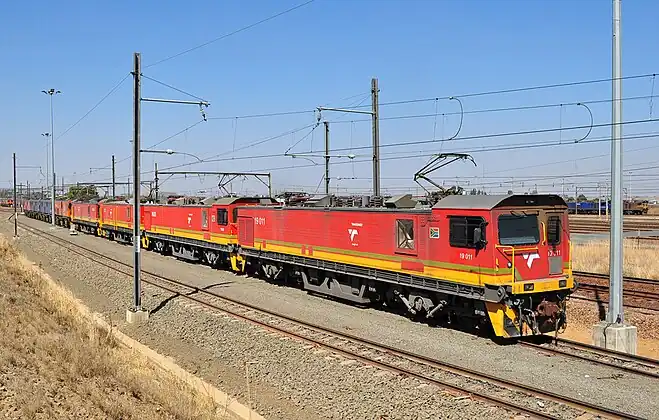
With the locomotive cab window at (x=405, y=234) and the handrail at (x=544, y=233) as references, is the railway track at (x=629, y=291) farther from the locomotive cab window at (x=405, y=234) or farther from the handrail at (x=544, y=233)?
the locomotive cab window at (x=405, y=234)

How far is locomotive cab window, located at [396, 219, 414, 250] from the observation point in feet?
52.6

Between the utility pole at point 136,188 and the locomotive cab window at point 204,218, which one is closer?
the utility pole at point 136,188

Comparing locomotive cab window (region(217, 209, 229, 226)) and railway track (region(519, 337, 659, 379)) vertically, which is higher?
locomotive cab window (region(217, 209, 229, 226))

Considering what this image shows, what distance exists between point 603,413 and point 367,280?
9.45 m

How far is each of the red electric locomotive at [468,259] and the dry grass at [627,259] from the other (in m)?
11.6

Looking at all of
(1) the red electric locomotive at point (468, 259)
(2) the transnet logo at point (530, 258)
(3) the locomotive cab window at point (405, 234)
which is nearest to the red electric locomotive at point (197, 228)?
(1) the red electric locomotive at point (468, 259)

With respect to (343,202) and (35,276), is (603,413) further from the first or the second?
(35,276)

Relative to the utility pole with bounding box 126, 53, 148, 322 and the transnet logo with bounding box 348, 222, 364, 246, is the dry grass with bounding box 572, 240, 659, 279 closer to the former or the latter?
the transnet logo with bounding box 348, 222, 364, 246

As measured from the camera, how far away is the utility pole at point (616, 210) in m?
13.3

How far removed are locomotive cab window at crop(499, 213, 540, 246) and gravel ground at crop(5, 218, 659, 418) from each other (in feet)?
7.79

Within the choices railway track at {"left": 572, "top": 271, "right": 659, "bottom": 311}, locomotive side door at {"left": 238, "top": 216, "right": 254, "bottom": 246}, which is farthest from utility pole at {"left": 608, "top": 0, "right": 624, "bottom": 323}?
locomotive side door at {"left": 238, "top": 216, "right": 254, "bottom": 246}

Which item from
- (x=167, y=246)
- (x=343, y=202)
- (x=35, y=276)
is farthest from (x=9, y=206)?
(x=343, y=202)

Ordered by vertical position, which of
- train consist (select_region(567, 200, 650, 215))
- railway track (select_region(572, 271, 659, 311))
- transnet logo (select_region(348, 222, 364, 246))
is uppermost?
transnet logo (select_region(348, 222, 364, 246))

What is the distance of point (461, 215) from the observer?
14.4 metres
